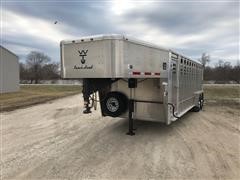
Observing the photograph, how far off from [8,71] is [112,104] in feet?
70.0

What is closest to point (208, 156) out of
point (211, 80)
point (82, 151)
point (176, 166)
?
point (176, 166)

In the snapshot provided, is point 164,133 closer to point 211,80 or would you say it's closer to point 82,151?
point 82,151

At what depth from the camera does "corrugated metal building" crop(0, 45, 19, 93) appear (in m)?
24.2

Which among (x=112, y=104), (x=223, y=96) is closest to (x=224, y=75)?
(x=223, y=96)

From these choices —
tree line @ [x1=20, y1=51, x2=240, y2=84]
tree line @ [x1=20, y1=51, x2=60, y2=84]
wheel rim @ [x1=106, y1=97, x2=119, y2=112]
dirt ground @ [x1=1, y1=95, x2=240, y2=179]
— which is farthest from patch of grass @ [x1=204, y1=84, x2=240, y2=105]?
tree line @ [x1=20, y1=51, x2=60, y2=84]

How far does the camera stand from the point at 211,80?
53.2 meters

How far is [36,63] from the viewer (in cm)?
6738

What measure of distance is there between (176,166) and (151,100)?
2365 mm

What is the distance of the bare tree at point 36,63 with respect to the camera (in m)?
60.5

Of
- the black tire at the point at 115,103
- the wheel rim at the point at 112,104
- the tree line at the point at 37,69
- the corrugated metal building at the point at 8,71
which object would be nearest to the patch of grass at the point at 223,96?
the black tire at the point at 115,103

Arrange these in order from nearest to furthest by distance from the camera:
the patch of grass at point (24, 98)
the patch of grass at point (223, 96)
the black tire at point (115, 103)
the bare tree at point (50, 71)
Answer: the black tire at point (115, 103) → the patch of grass at point (24, 98) → the patch of grass at point (223, 96) → the bare tree at point (50, 71)

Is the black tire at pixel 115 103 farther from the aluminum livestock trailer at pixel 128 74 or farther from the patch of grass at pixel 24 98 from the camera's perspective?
the patch of grass at pixel 24 98

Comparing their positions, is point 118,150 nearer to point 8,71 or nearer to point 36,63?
point 8,71

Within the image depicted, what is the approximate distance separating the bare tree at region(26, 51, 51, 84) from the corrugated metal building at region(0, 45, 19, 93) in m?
33.4
